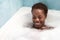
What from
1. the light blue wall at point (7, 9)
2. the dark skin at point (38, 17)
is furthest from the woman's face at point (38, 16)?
the light blue wall at point (7, 9)

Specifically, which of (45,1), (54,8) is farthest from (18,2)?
(54,8)

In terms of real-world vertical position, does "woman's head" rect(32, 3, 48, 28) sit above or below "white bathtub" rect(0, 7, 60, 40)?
above

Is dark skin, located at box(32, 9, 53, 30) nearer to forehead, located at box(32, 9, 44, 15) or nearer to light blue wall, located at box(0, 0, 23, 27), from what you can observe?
forehead, located at box(32, 9, 44, 15)

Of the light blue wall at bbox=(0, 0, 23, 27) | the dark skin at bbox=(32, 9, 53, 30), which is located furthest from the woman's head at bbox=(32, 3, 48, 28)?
the light blue wall at bbox=(0, 0, 23, 27)

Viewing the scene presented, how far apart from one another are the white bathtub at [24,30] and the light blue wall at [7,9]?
4 centimetres

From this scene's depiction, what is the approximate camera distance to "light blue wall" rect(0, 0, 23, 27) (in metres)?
1.28

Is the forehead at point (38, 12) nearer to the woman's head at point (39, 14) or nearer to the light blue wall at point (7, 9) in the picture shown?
the woman's head at point (39, 14)

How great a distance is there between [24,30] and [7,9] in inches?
9.3

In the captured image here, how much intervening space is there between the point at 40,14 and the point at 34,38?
0.20 meters

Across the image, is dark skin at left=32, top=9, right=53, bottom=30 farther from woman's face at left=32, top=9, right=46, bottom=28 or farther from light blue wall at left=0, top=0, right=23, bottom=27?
light blue wall at left=0, top=0, right=23, bottom=27

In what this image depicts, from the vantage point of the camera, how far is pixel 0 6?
124 centimetres

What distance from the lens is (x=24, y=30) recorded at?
1.33m

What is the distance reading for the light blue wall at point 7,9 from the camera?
50.6 inches

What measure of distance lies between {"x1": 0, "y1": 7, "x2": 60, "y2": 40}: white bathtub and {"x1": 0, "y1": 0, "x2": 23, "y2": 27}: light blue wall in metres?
0.04
